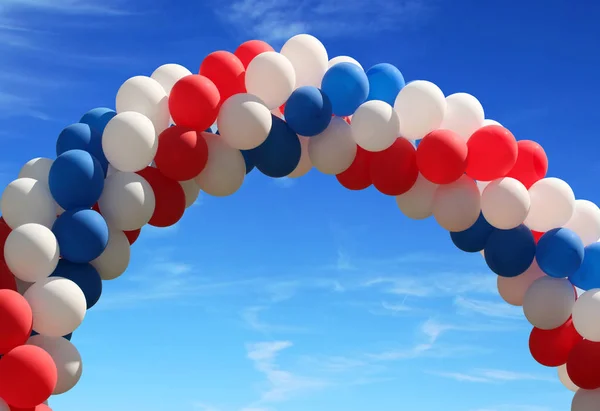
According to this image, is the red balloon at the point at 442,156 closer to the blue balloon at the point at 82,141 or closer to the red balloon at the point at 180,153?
the red balloon at the point at 180,153

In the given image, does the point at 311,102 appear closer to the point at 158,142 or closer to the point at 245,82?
the point at 245,82

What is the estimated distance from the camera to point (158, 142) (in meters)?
5.95

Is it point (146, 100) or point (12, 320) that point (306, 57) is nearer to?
point (146, 100)

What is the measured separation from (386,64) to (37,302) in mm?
3504

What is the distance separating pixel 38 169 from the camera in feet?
19.2

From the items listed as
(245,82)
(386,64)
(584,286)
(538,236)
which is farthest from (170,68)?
(584,286)

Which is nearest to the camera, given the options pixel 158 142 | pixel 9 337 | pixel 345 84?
pixel 9 337

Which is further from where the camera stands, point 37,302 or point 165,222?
point 165,222

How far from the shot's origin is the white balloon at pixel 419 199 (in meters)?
6.61

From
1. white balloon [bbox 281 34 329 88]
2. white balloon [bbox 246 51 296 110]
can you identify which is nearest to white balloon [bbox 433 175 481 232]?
white balloon [bbox 281 34 329 88]

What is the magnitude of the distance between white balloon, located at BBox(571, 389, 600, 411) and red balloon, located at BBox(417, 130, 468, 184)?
1.97 m

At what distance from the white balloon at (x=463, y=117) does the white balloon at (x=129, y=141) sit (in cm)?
246

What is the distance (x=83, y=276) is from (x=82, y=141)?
1.05 meters

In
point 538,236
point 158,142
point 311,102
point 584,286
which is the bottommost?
point 584,286
